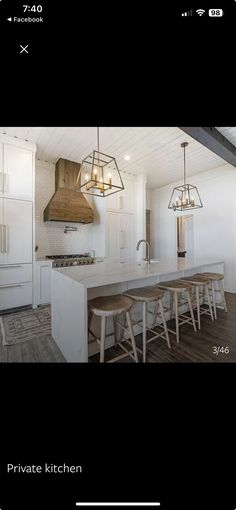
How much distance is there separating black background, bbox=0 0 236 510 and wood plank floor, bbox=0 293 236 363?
84 cm

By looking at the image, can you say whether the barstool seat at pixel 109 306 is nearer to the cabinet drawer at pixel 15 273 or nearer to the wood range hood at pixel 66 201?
the cabinet drawer at pixel 15 273

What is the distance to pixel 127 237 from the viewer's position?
3.54 metres

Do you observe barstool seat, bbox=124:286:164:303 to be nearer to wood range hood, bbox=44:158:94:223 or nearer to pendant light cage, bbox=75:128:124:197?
pendant light cage, bbox=75:128:124:197

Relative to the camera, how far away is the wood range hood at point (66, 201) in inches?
109

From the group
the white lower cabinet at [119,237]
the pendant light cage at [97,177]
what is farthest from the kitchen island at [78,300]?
the white lower cabinet at [119,237]

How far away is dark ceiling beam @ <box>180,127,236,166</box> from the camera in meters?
1.70

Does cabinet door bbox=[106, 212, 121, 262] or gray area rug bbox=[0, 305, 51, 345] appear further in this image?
cabinet door bbox=[106, 212, 121, 262]

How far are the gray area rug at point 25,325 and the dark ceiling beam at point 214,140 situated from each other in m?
2.13

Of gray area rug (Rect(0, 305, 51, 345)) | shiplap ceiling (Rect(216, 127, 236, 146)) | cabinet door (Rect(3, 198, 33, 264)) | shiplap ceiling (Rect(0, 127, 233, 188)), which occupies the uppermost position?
shiplap ceiling (Rect(0, 127, 233, 188))
